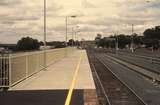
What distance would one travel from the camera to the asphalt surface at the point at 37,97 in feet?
43.8

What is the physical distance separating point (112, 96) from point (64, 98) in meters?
3.65

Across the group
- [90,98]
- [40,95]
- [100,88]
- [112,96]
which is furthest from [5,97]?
[100,88]

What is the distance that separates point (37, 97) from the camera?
14852 mm

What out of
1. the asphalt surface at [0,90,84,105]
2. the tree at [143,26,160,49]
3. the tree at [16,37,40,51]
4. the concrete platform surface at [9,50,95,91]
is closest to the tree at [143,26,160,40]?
the tree at [143,26,160,49]

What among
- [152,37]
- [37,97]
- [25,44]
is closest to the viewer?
[37,97]

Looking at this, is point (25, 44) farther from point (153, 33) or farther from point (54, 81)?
point (153, 33)

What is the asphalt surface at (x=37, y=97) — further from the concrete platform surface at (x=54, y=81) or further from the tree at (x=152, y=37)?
the tree at (x=152, y=37)

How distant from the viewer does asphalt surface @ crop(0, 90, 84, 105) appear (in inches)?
526

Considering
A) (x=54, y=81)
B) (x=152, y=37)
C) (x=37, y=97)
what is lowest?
(x=54, y=81)

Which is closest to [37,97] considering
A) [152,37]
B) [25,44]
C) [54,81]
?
[54,81]

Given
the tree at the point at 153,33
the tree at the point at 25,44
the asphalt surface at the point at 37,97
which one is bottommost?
the asphalt surface at the point at 37,97

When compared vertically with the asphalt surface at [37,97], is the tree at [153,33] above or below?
above

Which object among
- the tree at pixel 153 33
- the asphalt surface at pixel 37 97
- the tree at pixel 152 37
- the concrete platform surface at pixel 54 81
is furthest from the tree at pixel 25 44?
the tree at pixel 153 33

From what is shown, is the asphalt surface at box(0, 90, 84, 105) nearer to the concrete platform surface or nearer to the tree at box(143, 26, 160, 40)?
the concrete platform surface
